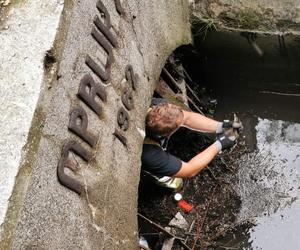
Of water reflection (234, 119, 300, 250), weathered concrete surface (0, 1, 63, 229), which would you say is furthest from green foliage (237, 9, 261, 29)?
weathered concrete surface (0, 1, 63, 229)

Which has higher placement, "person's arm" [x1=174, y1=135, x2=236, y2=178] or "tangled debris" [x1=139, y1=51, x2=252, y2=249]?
"person's arm" [x1=174, y1=135, x2=236, y2=178]

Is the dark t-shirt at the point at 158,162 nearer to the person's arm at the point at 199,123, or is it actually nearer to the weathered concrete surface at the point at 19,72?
the person's arm at the point at 199,123

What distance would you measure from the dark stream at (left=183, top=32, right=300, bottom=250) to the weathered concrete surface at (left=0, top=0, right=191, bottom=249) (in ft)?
4.96

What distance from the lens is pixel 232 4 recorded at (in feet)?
16.1

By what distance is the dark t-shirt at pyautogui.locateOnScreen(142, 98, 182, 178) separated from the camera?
3710 millimetres

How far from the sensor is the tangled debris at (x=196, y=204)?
14.2 ft

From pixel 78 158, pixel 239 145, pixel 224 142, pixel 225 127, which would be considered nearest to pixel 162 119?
pixel 224 142

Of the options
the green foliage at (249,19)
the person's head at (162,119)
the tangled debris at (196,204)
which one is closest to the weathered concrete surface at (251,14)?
the green foliage at (249,19)

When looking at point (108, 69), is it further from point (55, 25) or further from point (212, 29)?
point (212, 29)

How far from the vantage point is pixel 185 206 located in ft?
14.9

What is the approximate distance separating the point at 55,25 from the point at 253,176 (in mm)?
2668

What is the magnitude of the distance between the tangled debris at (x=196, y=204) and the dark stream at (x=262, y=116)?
0.25 ft

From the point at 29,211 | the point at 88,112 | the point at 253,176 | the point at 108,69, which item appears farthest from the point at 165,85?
the point at 29,211

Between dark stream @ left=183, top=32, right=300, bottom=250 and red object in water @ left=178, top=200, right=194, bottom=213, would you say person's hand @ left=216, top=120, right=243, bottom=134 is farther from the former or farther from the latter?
red object in water @ left=178, top=200, right=194, bottom=213
